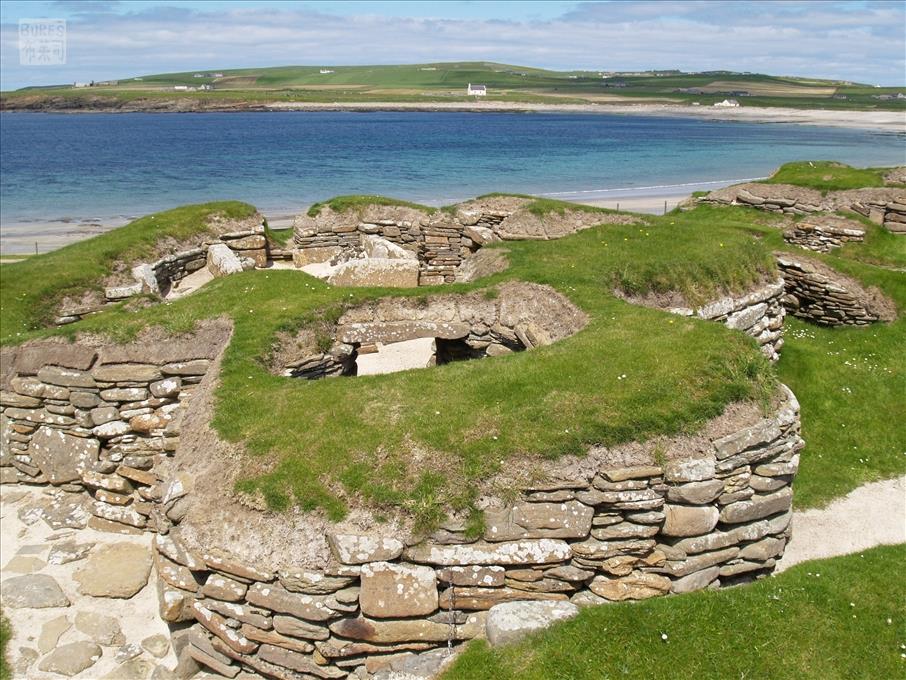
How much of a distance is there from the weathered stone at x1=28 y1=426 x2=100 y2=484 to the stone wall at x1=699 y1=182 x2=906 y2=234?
2564 cm

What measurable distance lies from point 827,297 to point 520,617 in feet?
47.1

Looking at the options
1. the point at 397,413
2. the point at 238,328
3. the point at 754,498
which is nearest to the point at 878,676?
the point at 754,498

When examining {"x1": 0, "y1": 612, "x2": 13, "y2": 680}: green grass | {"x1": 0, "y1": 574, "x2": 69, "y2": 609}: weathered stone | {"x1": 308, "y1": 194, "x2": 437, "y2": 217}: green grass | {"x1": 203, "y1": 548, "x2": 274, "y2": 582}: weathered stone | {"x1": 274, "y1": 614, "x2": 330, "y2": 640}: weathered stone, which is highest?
{"x1": 308, "y1": 194, "x2": 437, "y2": 217}: green grass

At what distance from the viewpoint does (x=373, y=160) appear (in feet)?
266

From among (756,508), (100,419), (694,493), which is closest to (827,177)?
(756,508)

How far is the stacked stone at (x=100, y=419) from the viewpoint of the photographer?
39.1 feet

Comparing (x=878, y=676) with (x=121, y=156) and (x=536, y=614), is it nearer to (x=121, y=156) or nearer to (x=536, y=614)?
(x=536, y=614)

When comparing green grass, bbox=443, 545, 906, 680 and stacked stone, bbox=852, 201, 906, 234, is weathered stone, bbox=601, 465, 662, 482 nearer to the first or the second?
green grass, bbox=443, 545, 906, 680

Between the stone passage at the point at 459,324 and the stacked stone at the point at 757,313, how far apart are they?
9.28 ft

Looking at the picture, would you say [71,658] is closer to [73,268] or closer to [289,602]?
[289,602]

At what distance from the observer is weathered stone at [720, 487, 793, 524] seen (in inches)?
342

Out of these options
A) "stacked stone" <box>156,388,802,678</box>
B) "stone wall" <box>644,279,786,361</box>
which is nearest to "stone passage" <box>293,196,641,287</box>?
"stone wall" <box>644,279,786,361</box>

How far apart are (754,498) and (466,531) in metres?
3.93

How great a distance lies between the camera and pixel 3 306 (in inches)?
624
